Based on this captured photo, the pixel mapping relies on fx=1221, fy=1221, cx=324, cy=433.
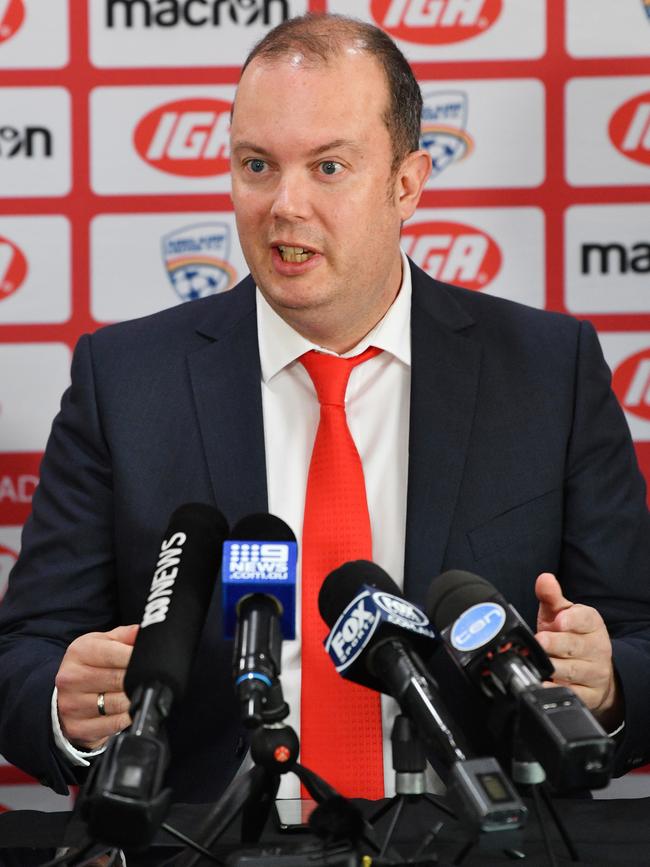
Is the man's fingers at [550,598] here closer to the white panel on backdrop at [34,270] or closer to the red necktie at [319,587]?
the red necktie at [319,587]

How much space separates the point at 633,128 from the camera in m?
2.31

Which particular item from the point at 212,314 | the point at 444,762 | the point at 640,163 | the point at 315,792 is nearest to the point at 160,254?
the point at 212,314

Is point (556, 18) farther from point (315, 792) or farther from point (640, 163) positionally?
point (315, 792)

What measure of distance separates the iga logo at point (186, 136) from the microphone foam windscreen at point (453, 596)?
1507 mm

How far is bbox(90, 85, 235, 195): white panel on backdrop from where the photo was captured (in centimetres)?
231

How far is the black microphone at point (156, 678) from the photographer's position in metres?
0.76

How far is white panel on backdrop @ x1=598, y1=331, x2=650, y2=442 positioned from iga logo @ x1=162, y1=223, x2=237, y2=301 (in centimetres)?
74

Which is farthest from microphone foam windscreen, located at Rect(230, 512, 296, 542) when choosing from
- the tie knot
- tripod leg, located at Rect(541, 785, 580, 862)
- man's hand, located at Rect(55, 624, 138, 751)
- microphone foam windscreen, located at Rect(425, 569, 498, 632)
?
the tie knot

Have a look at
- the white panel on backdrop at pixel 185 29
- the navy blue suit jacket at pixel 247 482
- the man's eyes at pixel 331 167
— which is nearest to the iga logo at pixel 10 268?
the white panel on backdrop at pixel 185 29

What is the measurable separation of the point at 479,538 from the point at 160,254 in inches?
37.6

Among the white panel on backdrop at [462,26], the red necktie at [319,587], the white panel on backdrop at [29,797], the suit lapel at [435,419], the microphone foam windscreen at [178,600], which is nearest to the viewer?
the microphone foam windscreen at [178,600]

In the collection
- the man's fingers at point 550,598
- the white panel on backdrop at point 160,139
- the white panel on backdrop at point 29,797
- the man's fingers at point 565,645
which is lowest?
the white panel on backdrop at point 29,797

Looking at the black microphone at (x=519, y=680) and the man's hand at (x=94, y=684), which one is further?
the man's hand at (x=94, y=684)

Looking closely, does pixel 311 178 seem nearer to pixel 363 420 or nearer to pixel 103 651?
pixel 363 420
